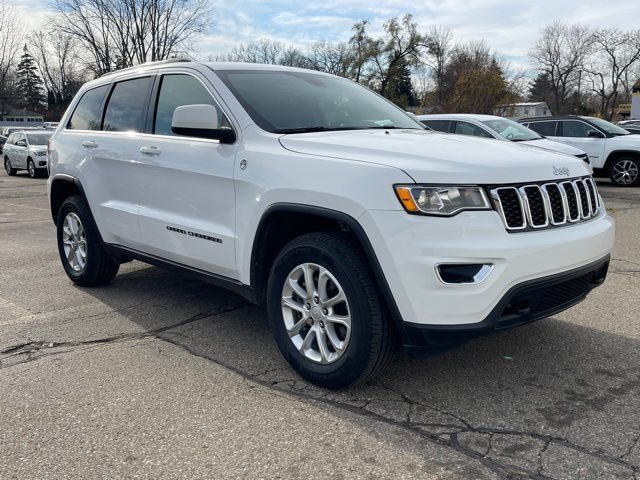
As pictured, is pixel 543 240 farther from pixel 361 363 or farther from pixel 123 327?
pixel 123 327

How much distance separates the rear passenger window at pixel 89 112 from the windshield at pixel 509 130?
7610 millimetres

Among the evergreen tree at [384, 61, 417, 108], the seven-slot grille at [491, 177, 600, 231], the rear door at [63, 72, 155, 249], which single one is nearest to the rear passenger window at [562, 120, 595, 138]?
the seven-slot grille at [491, 177, 600, 231]

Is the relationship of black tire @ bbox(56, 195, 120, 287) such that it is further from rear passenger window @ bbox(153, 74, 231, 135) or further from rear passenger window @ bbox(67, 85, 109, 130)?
rear passenger window @ bbox(153, 74, 231, 135)

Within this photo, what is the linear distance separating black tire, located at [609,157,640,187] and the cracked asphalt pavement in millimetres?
9905

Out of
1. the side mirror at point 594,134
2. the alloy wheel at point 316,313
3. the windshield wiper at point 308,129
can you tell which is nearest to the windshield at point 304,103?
the windshield wiper at point 308,129

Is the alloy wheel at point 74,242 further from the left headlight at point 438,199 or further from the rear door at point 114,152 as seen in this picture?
the left headlight at point 438,199

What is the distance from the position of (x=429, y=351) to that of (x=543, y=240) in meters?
0.79

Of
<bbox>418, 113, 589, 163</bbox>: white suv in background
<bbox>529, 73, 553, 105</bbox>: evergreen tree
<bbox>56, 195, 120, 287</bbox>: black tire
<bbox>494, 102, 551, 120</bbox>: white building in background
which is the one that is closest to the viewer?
<bbox>56, 195, 120, 287</bbox>: black tire

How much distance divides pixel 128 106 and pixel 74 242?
4.98ft

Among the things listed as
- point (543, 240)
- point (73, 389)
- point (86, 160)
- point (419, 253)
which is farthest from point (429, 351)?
point (86, 160)

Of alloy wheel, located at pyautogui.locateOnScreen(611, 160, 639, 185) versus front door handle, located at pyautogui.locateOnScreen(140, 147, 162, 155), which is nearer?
front door handle, located at pyautogui.locateOnScreen(140, 147, 162, 155)

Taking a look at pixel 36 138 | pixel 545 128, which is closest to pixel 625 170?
pixel 545 128

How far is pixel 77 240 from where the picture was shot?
18.1 feet

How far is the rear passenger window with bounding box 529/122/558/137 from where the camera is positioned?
566 inches
